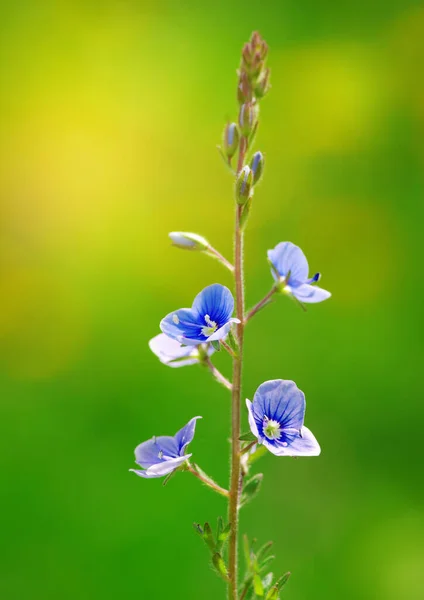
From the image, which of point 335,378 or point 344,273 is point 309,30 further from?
point 335,378

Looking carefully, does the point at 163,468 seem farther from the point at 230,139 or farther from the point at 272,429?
the point at 230,139

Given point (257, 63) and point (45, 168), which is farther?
point (45, 168)

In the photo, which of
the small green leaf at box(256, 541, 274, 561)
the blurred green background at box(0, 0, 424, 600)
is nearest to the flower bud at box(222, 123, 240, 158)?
the small green leaf at box(256, 541, 274, 561)

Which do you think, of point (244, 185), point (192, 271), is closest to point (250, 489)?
point (244, 185)

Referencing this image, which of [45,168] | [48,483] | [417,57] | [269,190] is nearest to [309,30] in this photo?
[417,57]

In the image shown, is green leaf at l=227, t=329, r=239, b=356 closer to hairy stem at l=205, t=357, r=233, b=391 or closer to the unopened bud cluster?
hairy stem at l=205, t=357, r=233, b=391

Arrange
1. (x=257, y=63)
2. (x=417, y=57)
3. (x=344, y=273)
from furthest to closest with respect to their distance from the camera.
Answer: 1. (x=417, y=57)
2. (x=344, y=273)
3. (x=257, y=63)

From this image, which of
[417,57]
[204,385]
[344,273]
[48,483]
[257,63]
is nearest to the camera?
[257,63]

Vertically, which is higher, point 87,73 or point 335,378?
point 87,73
